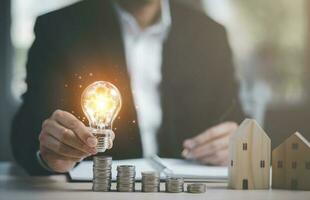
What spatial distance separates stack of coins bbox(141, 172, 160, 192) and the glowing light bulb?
5.7 inches

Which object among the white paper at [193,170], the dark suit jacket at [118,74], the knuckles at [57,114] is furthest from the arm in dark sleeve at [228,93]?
the knuckles at [57,114]

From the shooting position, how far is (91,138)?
161 centimetres

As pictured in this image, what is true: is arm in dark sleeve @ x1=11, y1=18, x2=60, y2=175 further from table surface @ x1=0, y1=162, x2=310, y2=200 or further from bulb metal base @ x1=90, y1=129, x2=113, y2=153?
bulb metal base @ x1=90, y1=129, x2=113, y2=153

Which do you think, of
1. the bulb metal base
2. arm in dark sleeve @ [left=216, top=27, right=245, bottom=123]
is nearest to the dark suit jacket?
arm in dark sleeve @ [left=216, top=27, right=245, bottom=123]

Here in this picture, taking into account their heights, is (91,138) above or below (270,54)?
below

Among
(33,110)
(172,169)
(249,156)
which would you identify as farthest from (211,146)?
(33,110)

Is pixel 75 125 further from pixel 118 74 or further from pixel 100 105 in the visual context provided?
pixel 118 74

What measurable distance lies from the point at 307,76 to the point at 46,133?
2.58 ft

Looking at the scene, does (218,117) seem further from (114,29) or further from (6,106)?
(6,106)

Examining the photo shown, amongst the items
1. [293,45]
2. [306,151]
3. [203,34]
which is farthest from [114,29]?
[306,151]

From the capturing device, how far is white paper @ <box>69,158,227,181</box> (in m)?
1.79

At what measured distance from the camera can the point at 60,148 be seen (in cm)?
172

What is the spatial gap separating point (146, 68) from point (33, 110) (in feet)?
1.14

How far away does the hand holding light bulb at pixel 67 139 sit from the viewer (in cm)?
166
